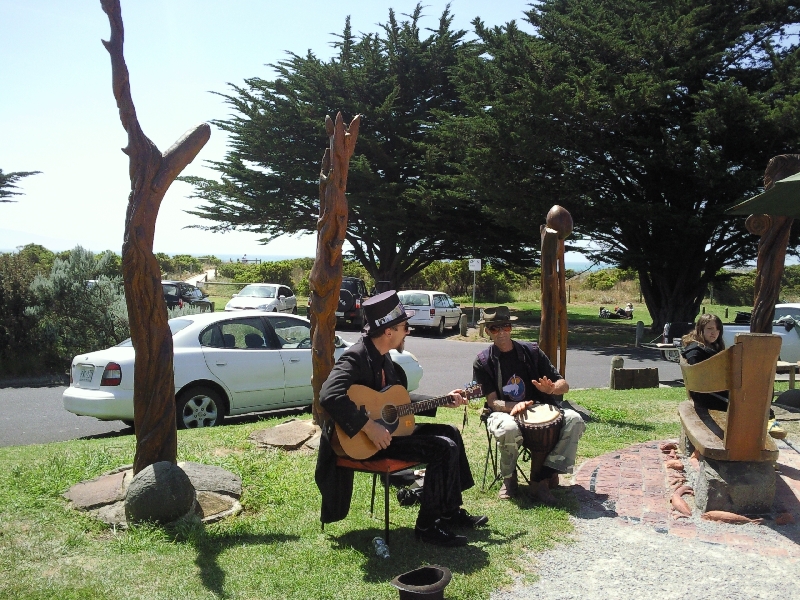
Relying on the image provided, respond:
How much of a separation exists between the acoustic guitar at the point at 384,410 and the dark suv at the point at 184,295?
20.7 meters

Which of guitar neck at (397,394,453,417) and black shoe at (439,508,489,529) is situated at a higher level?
guitar neck at (397,394,453,417)

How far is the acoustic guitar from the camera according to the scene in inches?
188

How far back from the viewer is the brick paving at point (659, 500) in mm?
4801

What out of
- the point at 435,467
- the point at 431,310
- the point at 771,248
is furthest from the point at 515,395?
the point at 431,310

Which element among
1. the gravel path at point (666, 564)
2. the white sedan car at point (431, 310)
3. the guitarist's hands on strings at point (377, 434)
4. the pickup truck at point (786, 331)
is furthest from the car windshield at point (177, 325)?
the white sedan car at point (431, 310)

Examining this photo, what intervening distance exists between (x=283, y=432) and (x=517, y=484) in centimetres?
281

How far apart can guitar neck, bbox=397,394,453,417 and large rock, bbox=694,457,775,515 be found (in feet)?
6.53

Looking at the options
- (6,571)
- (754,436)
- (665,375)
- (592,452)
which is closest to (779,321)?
(665,375)

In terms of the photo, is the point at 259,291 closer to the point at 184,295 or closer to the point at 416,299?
the point at 184,295

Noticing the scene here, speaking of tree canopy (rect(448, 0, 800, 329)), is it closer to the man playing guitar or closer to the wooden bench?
the wooden bench

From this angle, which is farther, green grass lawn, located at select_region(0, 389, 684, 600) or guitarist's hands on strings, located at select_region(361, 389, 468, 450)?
guitarist's hands on strings, located at select_region(361, 389, 468, 450)

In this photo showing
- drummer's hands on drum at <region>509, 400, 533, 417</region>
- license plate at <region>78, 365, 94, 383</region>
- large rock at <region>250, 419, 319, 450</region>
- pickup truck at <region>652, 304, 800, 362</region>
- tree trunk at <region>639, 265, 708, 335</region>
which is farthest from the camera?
tree trunk at <region>639, 265, 708, 335</region>

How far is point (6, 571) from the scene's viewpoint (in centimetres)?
424

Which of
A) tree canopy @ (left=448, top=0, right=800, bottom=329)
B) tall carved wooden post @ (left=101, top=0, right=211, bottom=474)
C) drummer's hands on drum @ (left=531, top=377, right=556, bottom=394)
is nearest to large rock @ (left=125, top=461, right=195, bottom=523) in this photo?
tall carved wooden post @ (left=101, top=0, right=211, bottom=474)
